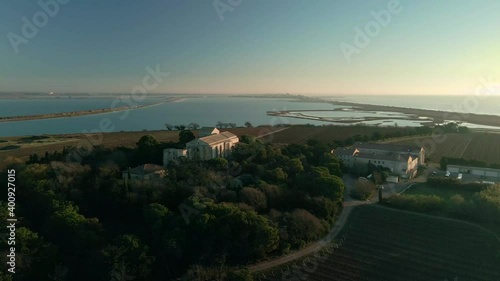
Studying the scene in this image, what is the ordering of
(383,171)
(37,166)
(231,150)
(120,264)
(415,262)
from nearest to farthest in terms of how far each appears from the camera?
1. (120,264)
2. (415,262)
3. (37,166)
4. (383,171)
5. (231,150)

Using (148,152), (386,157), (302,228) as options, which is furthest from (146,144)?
(386,157)

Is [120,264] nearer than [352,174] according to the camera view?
Yes

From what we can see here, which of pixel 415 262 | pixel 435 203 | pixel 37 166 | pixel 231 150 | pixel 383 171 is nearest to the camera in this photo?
pixel 415 262

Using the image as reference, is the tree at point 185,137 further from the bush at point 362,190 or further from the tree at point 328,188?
the bush at point 362,190

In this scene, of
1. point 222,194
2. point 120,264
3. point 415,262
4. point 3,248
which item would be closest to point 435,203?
point 415,262

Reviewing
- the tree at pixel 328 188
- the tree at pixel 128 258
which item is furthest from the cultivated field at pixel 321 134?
the tree at pixel 128 258

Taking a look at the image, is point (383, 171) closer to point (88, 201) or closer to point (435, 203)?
point (435, 203)
